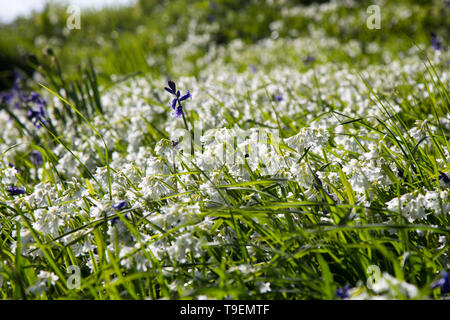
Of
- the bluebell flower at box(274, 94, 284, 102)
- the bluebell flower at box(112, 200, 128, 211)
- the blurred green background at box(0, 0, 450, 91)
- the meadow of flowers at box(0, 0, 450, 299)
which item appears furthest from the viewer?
the blurred green background at box(0, 0, 450, 91)

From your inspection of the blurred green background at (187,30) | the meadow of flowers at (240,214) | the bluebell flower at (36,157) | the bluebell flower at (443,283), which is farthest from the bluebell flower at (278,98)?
the blurred green background at (187,30)

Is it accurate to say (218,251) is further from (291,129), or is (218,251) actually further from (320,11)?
(320,11)

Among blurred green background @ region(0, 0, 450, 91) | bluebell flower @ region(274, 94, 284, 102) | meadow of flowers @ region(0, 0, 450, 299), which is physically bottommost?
meadow of flowers @ region(0, 0, 450, 299)

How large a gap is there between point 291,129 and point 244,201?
1963 mm

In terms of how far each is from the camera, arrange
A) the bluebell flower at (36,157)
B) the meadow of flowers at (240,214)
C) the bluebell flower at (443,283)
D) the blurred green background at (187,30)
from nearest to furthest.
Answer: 1. the bluebell flower at (443,283)
2. the meadow of flowers at (240,214)
3. the bluebell flower at (36,157)
4. the blurred green background at (187,30)

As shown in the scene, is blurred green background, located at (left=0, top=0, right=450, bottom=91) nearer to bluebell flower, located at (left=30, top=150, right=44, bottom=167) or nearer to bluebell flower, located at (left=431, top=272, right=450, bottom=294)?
bluebell flower, located at (left=30, top=150, right=44, bottom=167)

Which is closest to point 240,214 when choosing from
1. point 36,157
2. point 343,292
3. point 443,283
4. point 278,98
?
point 343,292

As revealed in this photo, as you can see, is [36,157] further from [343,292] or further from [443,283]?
[443,283]

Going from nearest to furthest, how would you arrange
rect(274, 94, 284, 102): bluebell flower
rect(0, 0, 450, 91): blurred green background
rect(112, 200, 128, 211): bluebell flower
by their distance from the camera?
rect(112, 200, 128, 211): bluebell flower → rect(274, 94, 284, 102): bluebell flower → rect(0, 0, 450, 91): blurred green background

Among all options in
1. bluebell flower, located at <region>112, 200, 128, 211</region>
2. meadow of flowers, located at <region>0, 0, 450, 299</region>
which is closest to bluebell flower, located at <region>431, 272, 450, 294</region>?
meadow of flowers, located at <region>0, 0, 450, 299</region>

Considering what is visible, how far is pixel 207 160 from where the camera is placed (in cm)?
265

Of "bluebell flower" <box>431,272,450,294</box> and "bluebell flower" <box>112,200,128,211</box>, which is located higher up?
"bluebell flower" <box>112,200,128,211</box>

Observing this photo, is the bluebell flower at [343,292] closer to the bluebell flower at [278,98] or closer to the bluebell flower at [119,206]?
the bluebell flower at [119,206]
